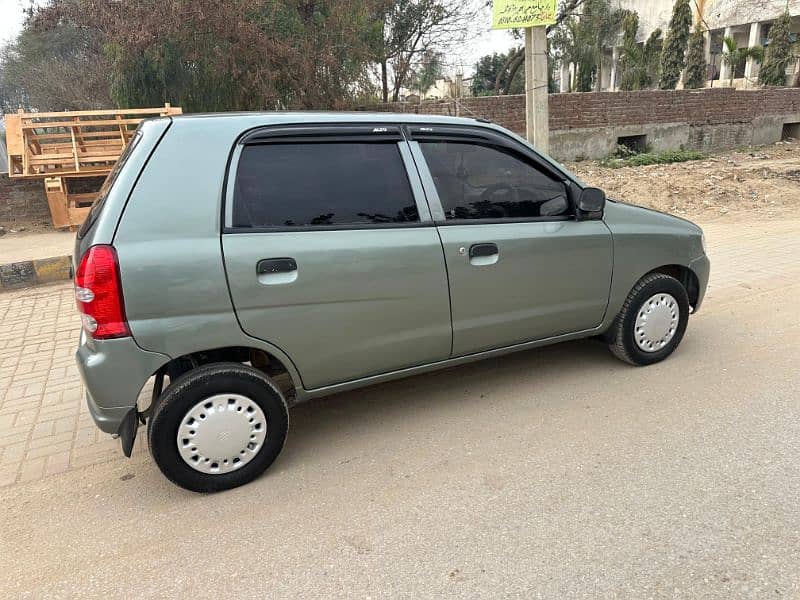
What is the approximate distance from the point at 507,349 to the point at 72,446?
2628mm

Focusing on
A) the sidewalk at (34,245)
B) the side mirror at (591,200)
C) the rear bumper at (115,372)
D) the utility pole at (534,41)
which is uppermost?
the utility pole at (534,41)

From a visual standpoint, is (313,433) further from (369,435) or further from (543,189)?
(543,189)

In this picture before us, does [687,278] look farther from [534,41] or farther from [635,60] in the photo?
[635,60]

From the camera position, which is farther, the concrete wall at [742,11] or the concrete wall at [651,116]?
the concrete wall at [742,11]

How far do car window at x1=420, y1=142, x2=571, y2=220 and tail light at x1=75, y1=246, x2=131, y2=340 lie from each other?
5.56 feet

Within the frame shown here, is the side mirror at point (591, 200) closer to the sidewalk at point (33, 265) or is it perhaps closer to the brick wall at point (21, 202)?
the sidewalk at point (33, 265)

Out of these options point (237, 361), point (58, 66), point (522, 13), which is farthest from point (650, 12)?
point (237, 361)

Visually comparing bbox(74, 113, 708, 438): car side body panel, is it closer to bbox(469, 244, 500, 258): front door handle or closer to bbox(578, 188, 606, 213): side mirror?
bbox(469, 244, 500, 258): front door handle

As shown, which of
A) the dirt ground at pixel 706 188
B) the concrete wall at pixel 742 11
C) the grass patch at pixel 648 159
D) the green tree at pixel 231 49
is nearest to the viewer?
the dirt ground at pixel 706 188

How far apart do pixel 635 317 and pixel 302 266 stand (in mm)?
2365

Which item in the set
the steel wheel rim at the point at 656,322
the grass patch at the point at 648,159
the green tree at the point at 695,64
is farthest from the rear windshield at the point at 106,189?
the green tree at the point at 695,64

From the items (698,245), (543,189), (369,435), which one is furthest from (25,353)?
(698,245)

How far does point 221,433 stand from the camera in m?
2.75

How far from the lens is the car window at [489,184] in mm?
3256
